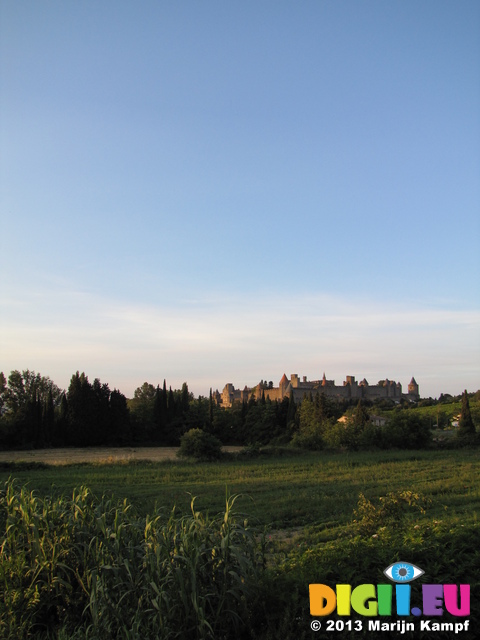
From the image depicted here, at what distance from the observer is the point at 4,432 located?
53.1 metres

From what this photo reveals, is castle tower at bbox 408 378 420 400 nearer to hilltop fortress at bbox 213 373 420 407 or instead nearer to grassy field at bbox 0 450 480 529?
hilltop fortress at bbox 213 373 420 407

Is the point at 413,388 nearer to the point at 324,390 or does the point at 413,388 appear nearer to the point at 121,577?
the point at 324,390

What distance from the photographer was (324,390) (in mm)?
151125

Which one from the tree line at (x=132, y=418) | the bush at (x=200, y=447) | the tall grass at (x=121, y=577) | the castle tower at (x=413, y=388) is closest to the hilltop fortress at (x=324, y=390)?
the castle tower at (x=413, y=388)

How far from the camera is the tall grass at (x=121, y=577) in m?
4.23

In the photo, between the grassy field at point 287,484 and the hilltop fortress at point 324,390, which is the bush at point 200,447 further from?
the hilltop fortress at point 324,390

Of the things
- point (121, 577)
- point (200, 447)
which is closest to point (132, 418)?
point (200, 447)

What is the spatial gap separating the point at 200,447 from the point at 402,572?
31023 millimetres

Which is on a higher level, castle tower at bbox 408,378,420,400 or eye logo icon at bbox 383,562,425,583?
eye logo icon at bbox 383,562,425,583

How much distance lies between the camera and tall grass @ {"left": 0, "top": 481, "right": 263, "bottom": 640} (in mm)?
4227

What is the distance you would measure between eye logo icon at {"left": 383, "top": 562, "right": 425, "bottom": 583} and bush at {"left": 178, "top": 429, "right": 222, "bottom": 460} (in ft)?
100.0

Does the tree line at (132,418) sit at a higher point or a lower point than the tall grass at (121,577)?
lower

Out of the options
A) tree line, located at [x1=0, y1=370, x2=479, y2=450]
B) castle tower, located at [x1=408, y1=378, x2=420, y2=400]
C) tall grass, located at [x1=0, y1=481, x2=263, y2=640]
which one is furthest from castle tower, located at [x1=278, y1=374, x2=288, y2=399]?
tall grass, located at [x1=0, y1=481, x2=263, y2=640]

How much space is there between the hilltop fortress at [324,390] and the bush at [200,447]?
355ft
